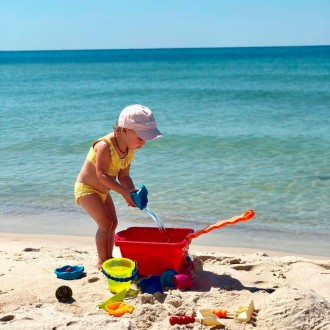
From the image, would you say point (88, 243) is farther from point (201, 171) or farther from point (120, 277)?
point (201, 171)

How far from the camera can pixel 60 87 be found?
84.8 ft

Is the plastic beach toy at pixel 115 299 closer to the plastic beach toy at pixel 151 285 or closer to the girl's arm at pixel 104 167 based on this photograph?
the plastic beach toy at pixel 151 285

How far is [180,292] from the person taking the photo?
349 centimetres

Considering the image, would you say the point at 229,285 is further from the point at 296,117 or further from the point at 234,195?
the point at 296,117

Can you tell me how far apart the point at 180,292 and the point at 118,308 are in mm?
453

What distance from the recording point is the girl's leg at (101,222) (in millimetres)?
4051

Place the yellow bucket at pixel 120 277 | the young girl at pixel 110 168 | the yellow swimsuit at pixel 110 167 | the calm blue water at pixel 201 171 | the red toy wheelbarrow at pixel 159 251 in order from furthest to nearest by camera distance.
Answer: the calm blue water at pixel 201 171, the yellow swimsuit at pixel 110 167, the young girl at pixel 110 168, the red toy wheelbarrow at pixel 159 251, the yellow bucket at pixel 120 277

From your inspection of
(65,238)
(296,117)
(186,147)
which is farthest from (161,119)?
(65,238)

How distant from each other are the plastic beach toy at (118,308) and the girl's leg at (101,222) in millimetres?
813

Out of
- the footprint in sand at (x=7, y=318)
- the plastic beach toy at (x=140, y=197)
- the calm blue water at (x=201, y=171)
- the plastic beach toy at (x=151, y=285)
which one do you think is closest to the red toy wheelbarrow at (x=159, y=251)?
the plastic beach toy at (x=151, y=285)

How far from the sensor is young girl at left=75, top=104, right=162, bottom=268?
151 inches

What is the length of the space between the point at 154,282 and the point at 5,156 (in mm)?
6067

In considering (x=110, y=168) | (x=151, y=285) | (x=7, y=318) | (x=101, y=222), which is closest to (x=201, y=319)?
(x=151, y=285)

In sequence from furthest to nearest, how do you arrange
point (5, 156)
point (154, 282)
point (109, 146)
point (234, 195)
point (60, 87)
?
point (60, 87) < point (5, 156) < point (234, 195) < point (109, 146) < point (154, 282)
